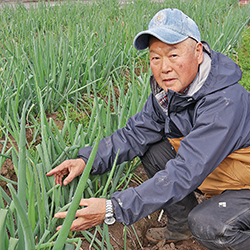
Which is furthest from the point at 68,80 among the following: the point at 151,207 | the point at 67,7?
the point at 67,7

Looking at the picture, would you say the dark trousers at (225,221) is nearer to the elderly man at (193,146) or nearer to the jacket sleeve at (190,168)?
the elderly man at (193,146)

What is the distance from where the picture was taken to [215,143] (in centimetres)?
103

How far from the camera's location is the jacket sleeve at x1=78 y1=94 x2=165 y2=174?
54.5 inches

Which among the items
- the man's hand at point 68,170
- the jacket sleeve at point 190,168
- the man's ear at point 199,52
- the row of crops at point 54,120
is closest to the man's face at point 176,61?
the man's ear at point 199,52

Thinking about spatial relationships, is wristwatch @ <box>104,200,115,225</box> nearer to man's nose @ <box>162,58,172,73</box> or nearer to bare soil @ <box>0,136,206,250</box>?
bare soil @ <box>0,136,206,250</box>

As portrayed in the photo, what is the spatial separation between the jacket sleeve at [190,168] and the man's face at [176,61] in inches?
6.6

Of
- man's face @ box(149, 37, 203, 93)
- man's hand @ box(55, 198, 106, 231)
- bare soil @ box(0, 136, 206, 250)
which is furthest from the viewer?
bare soil @ box(0, 136, 206, 250)

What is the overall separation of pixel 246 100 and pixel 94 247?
2.91 ft

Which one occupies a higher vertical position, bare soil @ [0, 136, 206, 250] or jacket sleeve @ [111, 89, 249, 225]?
jacket sleeve @ [111, 89, 249, 225]

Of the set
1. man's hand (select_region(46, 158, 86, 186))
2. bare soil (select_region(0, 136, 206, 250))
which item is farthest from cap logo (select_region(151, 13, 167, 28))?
bare soil (select_region(0, 136, 206, 250))

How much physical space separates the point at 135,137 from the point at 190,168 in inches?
18.3

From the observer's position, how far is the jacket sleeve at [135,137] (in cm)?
138

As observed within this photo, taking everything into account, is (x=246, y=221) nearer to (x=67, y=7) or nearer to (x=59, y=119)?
(x=59, y=119)

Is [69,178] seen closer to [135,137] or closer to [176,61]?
[135,137]
